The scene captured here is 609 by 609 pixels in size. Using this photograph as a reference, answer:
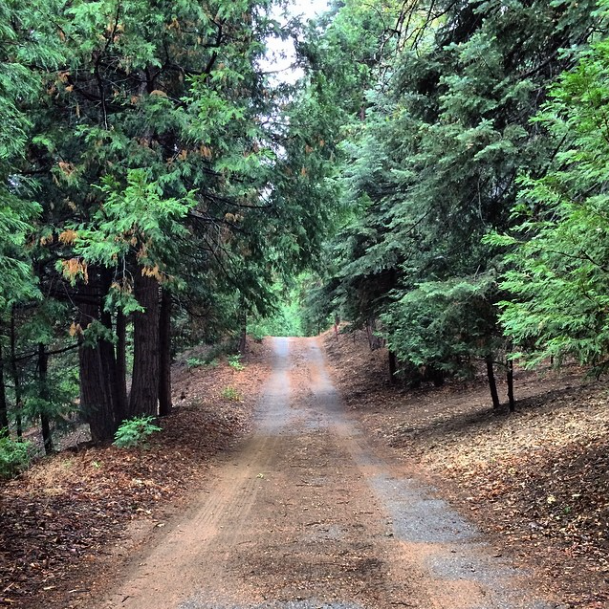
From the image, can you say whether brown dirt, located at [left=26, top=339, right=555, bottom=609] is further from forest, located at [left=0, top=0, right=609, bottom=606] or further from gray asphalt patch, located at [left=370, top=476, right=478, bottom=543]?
forest, located at [left=0, top=0, right=609, bottom=606]

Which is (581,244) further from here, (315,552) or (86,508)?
(86,508)

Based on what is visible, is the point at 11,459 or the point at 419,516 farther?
the point at 11,459

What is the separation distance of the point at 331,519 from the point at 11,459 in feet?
17.3

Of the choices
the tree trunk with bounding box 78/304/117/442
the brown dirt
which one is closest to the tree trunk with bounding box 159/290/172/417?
the tree trunk with bounding box 78/304/117/442

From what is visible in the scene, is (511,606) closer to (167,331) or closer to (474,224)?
(474,224)

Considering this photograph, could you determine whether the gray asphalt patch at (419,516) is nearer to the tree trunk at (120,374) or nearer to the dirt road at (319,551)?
the dirt road at (319,551)

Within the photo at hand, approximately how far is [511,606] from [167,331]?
1131 centimetres

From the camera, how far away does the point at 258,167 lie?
26.9 feet

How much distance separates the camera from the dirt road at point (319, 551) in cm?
373

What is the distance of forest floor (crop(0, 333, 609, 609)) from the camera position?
386 centimetres

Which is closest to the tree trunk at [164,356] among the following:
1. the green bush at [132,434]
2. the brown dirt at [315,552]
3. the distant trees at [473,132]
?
the green bush at [132,434]

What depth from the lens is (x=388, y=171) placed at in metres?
14.6

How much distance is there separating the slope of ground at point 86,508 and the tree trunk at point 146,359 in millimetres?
748

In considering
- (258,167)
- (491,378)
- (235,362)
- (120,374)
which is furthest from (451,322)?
(235,362)
